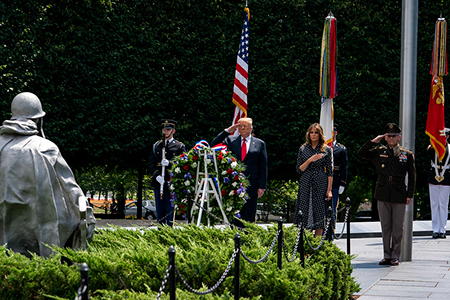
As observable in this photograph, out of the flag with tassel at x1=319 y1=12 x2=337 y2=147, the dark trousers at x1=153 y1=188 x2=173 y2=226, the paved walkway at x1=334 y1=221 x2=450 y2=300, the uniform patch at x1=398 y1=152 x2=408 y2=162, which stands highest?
the flag with tassel at x1=319 y1=12 x2=337 y2=147

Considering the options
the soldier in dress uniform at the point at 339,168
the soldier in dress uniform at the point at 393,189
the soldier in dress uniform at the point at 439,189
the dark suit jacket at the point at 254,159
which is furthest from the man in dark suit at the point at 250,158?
the soldier in dress uniform at the point at 439,189

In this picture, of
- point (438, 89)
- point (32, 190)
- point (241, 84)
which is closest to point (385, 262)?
point (438, 89)

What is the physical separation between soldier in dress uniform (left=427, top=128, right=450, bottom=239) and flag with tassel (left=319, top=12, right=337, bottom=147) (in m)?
3.61

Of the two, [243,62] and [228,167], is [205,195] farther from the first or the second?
[243,62]

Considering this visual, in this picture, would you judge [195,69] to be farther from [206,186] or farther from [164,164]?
[206,186]

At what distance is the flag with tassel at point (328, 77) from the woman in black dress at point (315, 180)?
1.18m

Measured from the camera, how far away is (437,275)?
7520mm

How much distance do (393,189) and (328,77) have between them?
2575 mm

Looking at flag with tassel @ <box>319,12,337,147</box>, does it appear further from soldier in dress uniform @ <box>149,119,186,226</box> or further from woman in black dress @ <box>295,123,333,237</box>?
soldier in dress uniform @ <box>149,119,186,226</box>

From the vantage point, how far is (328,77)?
10.1 metres

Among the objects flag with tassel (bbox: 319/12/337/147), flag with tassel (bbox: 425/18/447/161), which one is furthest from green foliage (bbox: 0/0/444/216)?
flag with tassel (bbox: 319/12/337/147)

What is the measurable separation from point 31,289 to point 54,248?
0.33 metres

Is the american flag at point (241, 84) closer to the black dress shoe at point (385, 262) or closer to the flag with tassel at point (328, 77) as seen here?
the flag with tassel at point (328, 77)

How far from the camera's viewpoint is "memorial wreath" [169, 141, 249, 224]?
875 centimetres
